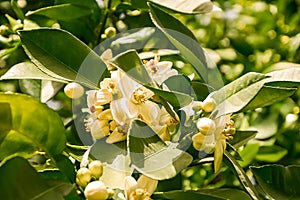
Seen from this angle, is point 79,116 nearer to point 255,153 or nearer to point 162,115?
point 162,115

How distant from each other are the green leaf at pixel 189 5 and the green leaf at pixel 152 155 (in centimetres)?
30

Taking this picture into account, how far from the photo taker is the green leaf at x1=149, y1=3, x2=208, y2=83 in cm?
102

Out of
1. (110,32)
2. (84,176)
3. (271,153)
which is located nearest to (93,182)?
(84,176)

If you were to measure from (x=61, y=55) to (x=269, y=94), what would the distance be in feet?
1.07

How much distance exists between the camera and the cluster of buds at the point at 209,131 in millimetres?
900

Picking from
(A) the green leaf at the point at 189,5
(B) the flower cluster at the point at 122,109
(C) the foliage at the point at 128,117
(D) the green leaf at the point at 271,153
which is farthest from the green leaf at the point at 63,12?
(D) the green leaf at the point at 271,153

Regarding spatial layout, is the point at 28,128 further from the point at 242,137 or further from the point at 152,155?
the point at 242,137

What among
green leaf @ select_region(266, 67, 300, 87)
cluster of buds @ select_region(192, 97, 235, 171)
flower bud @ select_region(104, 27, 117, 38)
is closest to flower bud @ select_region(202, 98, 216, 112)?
cluster of buds @ select_region(192, 97, 235, 171)

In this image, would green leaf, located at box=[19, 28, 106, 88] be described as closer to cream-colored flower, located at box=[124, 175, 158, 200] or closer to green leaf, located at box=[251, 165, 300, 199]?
cream-colored flower, located at box=[124, 175, 158, 200]

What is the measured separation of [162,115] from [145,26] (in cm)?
48

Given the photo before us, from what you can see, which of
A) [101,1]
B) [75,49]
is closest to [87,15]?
[101,1]

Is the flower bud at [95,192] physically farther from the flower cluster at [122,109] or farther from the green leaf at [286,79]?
the green leaf at [286,79]

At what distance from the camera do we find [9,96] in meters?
0.79

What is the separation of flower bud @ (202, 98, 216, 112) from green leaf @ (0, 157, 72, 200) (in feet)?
0.87
